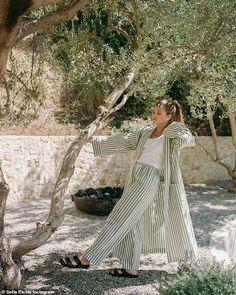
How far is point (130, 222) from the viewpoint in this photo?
4238mm

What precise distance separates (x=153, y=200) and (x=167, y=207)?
18 centimetres

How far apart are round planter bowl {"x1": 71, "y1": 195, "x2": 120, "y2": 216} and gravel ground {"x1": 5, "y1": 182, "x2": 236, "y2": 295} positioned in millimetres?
117

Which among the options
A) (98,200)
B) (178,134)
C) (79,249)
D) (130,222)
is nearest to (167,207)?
(130,222)

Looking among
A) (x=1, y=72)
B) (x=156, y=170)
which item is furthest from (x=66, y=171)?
(x=1, y=72)

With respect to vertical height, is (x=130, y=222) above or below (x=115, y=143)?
below

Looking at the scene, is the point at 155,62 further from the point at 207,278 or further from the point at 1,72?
the point at 207,278

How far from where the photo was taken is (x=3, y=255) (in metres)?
3.81

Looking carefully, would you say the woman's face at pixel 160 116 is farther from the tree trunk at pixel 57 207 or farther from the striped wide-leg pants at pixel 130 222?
the tree trunk at pixel 57 207

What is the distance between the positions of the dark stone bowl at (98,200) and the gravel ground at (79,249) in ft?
0.43

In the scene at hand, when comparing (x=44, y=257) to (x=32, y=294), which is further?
(x=44, y=257)

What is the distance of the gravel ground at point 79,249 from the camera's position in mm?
4105

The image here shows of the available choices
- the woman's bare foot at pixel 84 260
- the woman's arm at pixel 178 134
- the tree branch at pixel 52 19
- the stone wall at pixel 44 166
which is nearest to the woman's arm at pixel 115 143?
the woman's arm at pixel 178 134

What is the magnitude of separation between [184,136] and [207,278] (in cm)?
144

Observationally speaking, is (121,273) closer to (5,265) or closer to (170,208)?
(170,208)
